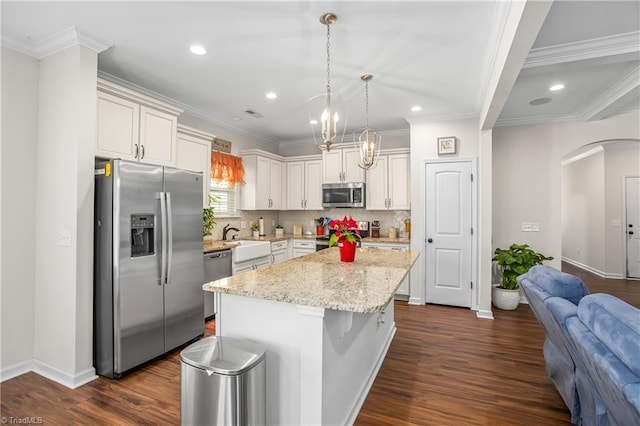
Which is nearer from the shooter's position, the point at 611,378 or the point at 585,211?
the point at 611,378

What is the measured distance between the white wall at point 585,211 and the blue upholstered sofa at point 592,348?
589cm

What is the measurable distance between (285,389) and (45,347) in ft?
7.50

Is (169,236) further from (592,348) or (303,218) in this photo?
(303,218)

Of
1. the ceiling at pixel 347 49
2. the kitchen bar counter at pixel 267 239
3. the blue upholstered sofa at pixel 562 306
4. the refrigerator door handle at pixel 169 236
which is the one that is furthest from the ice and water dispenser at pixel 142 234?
the blue upholstered sofa at pixel 562 306

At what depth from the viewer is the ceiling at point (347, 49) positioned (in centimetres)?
216

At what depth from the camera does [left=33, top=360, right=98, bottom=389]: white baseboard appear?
2.44m

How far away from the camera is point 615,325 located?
4.06ft

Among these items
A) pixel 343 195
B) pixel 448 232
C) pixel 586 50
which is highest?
pixel 586 50

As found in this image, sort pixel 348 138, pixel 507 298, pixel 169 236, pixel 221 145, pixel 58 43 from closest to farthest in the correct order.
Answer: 1. pixel 58 43
2. pixel 169 236
3. pixel 507 298
4. pixel 221 145
5. pixel 348 138

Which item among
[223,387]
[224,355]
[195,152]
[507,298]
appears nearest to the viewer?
[223,387]

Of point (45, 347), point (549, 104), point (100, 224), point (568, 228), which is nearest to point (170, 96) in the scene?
point (100, 224)

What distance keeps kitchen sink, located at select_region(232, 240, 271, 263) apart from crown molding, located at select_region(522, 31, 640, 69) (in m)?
3.61

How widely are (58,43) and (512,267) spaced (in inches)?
218

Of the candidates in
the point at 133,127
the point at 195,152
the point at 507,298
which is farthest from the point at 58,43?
the point at 507,298
